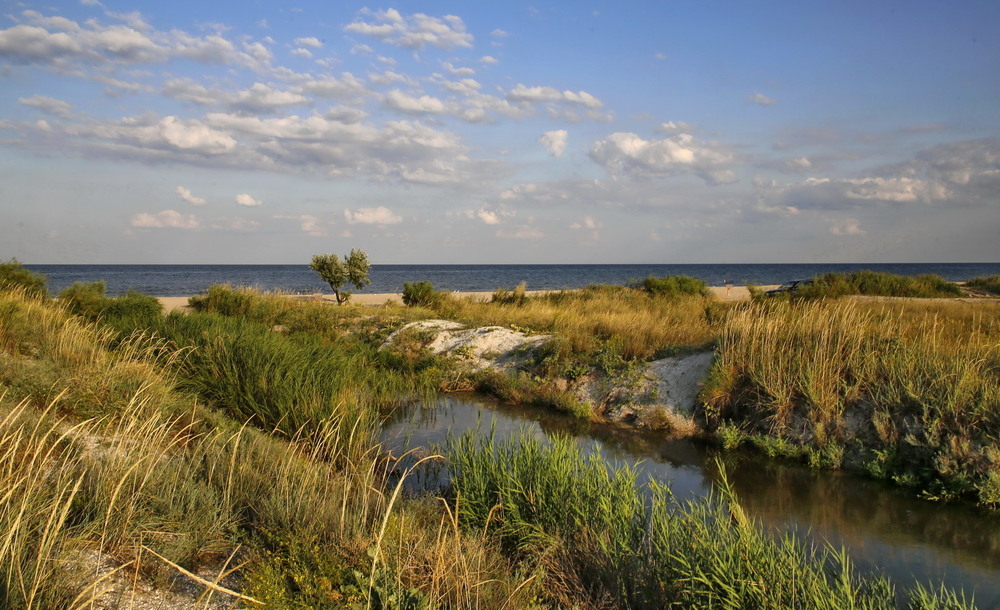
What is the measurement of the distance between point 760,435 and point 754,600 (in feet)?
21.3

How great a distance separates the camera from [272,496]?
512 cm

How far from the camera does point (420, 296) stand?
25656 mm

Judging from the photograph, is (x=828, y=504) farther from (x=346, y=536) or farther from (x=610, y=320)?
(x=610, y=320)

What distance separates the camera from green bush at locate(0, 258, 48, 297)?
17547 millimetres

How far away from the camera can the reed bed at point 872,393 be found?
25.8 feet

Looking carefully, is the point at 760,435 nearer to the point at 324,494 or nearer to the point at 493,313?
the point at 324,494

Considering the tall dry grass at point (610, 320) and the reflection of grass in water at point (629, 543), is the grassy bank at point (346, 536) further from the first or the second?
the tall dry grass at point (610, 320)

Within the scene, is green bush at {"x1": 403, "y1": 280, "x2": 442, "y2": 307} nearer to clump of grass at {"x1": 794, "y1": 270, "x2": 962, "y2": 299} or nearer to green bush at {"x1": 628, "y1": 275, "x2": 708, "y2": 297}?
green bush at {"x1": 628, "y1": 275, "x2": 708, "y2": 297}

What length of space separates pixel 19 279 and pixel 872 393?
22027 mm

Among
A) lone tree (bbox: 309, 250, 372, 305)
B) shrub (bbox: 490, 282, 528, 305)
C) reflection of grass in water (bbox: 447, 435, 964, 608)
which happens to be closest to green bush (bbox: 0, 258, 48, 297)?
lone tree (bbox: 309, 250, 372, 305)

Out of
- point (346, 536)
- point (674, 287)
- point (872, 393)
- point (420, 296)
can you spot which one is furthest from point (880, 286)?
point (346, 536)

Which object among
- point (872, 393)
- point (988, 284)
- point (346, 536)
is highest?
point (988, 284)

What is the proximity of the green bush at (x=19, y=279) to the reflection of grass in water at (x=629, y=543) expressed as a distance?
17021mm

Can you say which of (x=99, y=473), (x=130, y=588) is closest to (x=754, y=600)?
(x=130, y=588)
